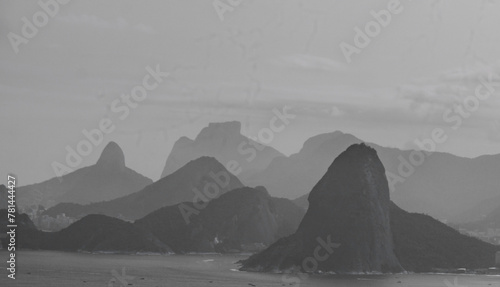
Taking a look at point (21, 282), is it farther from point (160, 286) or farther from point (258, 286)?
point (258, 286)

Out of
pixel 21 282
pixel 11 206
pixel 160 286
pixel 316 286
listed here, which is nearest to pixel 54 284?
pixel 21 282

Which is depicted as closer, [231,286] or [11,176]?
[11,176]

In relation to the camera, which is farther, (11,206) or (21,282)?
(21,282)

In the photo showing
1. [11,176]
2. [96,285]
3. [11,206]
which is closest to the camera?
[11,176]

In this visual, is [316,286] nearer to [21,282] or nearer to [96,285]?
[96,285]

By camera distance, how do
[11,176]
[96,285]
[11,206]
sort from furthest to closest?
1. [96,285]
2. [11,206]
3. [11,176]

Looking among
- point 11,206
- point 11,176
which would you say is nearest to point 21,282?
point 11,206

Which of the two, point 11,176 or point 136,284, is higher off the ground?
point 11,176

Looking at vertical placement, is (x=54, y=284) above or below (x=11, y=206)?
below
